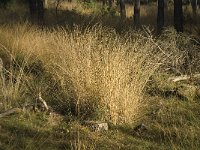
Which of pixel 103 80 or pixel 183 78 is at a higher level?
pixel 103 80

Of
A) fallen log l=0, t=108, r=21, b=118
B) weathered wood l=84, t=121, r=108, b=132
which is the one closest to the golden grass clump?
weathered wood l=84, t=121, r=108, b=132

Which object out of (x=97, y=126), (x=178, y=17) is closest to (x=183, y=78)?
(x=97, y=126)

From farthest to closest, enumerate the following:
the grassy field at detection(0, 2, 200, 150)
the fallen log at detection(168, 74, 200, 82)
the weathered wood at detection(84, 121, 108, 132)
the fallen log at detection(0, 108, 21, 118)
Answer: the fallen log at detection(168, 74, 200, 82) < the fallen log at detection(0, 108, 21, 118) < the weathered wood at detection(84, 121, 108, 132) < the grassy field at detection(0, 2, 200, 150)

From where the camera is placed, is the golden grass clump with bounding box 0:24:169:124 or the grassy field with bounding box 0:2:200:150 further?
the golden grass clump with bounding box 0:24:169:124

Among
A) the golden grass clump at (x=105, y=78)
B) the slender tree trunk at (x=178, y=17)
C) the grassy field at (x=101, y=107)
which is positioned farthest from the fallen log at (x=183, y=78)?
the slender tree trunk at (x=178, y=17)

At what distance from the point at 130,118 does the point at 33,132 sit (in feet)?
3.82

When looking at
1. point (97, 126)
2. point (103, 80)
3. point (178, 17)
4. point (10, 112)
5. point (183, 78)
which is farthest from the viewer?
point (178, 17)

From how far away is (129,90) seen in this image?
18.1ft

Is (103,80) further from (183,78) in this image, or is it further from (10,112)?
(183,78)

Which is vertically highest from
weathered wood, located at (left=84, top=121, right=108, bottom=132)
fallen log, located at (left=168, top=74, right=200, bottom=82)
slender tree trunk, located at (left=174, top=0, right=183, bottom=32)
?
slender tree trunk, located at (left=174, top=0, right=183, bottom=32)

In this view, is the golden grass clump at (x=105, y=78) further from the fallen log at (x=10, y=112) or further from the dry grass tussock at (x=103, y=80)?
the fallen log at (x=10, y=112)

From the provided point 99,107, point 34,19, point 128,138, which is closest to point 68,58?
point 99,107

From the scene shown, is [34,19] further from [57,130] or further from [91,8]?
[91,8]

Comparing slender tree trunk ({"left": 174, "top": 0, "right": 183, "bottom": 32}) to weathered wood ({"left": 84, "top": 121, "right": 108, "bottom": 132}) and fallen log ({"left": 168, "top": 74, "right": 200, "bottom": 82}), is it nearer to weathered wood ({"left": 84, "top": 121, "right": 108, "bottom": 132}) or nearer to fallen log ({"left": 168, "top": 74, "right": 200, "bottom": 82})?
Answer: fallen log ({"left": 168, "top": 74, "right": 200, "bottom": 82})
